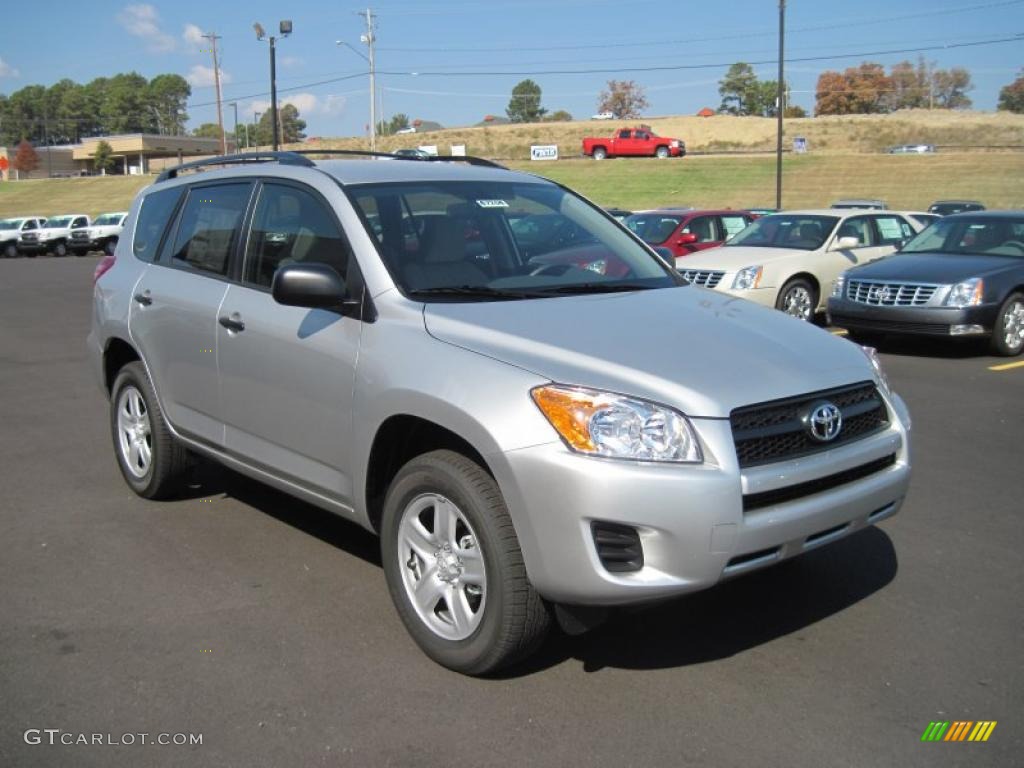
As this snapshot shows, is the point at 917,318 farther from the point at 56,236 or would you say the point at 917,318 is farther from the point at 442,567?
the point at 56,236

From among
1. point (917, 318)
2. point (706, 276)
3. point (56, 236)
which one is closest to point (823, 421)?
point (917, 318)

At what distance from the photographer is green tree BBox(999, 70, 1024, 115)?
13862 centimetres

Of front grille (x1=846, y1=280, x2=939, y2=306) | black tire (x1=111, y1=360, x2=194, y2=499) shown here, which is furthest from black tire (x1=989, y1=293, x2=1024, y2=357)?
black tire (x1=111, y1=360, x2=194, y2=499)

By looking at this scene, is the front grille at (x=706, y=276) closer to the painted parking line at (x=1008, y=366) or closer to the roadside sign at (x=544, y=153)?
the painted parking line at (x=1008, y=366)

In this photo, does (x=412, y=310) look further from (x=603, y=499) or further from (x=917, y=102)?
(x=917, y=102)

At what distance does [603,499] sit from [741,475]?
0.47 m

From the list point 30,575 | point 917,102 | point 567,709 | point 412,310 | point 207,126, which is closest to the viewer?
point 567,709

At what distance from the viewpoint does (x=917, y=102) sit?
14300cm

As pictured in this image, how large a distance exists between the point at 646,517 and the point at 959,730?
1.25 metres

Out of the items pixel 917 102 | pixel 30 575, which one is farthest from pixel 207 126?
pixel 30 575

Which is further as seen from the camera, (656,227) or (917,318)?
(656,227)

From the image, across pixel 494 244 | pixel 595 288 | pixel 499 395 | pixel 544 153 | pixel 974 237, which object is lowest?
pixel 499 395

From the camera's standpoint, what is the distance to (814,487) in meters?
3.56

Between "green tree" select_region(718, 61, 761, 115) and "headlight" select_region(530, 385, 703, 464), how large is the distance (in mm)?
151227
